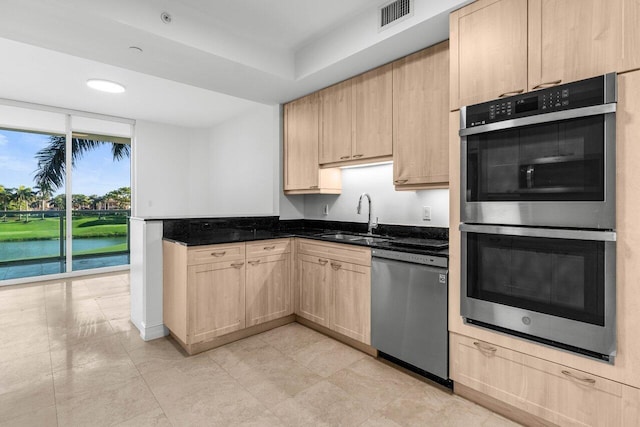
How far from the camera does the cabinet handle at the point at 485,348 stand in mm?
1920

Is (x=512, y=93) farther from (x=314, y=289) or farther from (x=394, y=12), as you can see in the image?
(x=314, y=289)

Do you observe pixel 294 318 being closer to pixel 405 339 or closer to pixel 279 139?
pixel 405 339

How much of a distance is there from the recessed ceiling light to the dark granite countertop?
2160 millimetres

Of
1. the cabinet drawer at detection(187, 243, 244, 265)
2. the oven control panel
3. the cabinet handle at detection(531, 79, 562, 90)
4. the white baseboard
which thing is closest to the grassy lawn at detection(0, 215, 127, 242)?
the white baseboard

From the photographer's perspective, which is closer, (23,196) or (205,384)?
(205,384)

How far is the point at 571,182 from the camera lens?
1.62 meters

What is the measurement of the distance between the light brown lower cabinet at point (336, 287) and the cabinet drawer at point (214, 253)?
0.66 meters

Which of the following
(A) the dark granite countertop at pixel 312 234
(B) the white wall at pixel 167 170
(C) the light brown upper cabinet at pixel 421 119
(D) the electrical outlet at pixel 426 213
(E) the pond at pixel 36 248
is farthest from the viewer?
(B) the white wall at pixel 167 170

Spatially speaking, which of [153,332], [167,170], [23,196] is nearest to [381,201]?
[153,332]

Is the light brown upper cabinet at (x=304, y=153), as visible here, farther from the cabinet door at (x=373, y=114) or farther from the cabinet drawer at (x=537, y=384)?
the cabinet drawer at (x=537, y=384)

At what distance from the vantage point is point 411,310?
2.34 meters

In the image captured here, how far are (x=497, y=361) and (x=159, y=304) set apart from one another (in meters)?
2.79

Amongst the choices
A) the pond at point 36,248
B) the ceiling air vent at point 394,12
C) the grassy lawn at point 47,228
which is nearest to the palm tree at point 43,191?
the grassy lawn at point 47,228

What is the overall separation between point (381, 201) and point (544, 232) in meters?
1.75
